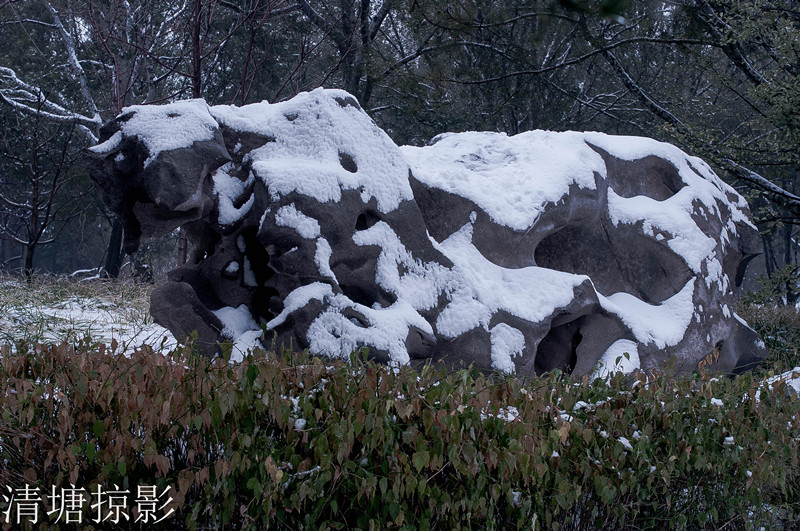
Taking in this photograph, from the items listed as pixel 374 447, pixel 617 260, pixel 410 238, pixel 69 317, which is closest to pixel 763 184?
pixel 617 260

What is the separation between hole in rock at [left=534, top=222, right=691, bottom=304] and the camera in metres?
5.29

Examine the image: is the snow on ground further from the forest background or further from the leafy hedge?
the leafy hedge

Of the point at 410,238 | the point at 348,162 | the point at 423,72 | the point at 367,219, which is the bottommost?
the point at 410,238

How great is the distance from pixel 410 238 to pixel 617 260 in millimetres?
2126

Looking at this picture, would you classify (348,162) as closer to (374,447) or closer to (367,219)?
(367,219)

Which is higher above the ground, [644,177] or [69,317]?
[644,177]

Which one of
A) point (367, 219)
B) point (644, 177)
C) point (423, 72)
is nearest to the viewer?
point (367, 219)

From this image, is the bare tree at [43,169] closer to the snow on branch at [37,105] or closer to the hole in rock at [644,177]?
the snow on branch at [37,105]

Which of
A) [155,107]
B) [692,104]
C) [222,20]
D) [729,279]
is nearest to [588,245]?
[729,279]

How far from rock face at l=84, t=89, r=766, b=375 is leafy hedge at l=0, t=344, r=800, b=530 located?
997 mm

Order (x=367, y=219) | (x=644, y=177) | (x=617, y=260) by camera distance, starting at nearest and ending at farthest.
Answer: (x=367, y=219) → (x=617, y=260) → (x=644, y=177)

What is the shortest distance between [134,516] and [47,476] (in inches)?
12.2

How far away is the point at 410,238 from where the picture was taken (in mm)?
4215

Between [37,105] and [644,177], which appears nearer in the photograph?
[644,177]
